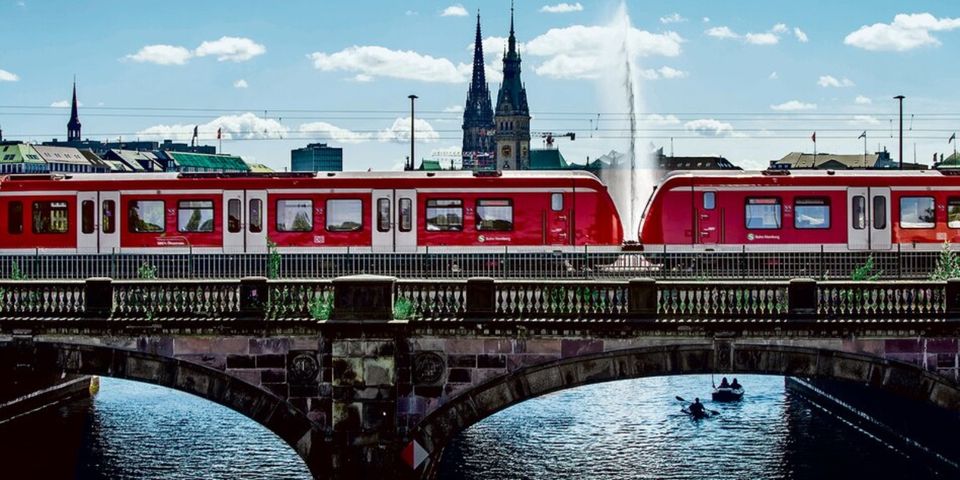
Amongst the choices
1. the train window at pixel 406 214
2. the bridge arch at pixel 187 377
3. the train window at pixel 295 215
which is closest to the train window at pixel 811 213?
the train window at pixel 406 214

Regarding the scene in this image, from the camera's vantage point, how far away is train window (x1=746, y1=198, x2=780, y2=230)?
3866cm

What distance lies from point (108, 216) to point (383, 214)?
30.2 feet

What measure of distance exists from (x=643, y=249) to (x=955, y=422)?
11.1 m

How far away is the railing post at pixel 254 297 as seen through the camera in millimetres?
23750

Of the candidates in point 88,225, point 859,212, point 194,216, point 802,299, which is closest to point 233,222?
point 194,216

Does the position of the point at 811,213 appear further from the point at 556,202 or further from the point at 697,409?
the point at 697,409

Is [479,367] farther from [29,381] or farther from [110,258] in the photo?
[29,381]

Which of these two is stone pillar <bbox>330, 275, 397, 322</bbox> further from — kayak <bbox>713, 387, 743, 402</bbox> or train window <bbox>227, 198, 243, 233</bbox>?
kayak <bbox>713, 387, 743, 402</bbox>

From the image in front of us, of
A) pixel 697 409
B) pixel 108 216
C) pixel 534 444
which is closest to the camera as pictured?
pixel 108 216

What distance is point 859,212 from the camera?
38.7 meters

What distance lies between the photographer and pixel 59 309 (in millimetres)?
24594

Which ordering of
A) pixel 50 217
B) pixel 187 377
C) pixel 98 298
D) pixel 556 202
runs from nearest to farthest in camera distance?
pixel 187 377 → pixel 98 298 → pixel 556 202 → pixel 50 217

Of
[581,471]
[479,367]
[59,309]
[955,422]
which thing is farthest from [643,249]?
[59,309]

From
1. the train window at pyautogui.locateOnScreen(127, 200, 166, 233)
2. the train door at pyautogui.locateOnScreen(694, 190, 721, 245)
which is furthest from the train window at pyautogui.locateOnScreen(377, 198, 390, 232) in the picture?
the train door at pyautogui.locateOnScreen(694, 190, 721, 245)
